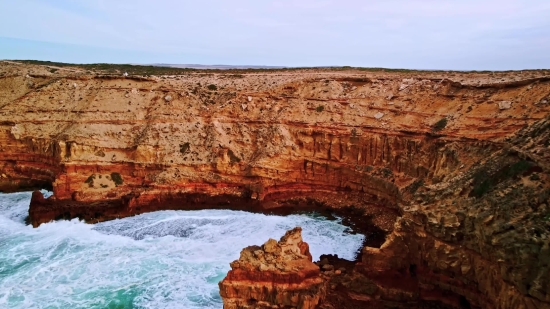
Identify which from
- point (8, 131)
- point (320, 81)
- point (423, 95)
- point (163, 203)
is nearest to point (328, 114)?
point (320, 81)

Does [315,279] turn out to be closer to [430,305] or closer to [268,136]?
[430,305]

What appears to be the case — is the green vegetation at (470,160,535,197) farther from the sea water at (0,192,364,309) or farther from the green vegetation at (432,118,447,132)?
the green vegetation at (432,118,447,132)

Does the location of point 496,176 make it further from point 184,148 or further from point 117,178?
point 117,178

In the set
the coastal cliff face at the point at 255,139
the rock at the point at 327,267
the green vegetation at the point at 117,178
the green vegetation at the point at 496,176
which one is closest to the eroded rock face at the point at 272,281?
the coastal cliff face at the point at 255,139

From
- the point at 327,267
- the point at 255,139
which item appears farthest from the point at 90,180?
the point at 327,267

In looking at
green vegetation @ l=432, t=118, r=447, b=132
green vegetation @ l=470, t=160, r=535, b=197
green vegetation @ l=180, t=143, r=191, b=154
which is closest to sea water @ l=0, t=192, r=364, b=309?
green vegetation @ l=180, t=143, r=191, b=154

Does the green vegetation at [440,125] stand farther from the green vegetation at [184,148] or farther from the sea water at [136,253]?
the green vegetation at [184,148]

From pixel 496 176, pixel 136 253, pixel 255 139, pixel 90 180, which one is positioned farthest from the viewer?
pixel 255 139

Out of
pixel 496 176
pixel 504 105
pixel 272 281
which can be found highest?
pixel 504 105
